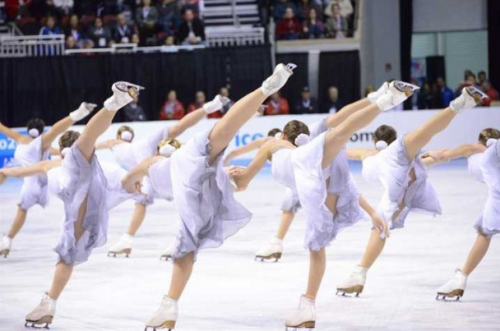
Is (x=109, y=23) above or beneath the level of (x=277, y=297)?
above

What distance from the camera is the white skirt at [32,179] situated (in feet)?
39.7

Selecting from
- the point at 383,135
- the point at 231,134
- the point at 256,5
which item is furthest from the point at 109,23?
the point at 231,134

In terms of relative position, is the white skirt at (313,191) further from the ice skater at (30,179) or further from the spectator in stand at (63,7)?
the spectator in stand at (63,7)

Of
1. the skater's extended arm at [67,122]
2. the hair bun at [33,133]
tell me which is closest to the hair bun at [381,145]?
the skater's extended arm at [67,122]

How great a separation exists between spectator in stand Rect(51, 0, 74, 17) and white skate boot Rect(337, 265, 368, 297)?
16189 mm

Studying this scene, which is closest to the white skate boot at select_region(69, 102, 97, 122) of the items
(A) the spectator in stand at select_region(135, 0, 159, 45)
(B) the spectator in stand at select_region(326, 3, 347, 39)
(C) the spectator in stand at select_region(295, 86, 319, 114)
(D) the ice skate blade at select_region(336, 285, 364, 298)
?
(D) the ice skate blade at select_region(336, 285, 364, 298)

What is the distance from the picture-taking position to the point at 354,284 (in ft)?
29.6

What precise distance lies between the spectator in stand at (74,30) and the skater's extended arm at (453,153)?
15.2 meters

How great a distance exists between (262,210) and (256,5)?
427 inches

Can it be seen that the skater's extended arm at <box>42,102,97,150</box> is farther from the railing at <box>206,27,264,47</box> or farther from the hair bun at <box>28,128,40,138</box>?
the railing at <box>206,27,264,47</box>

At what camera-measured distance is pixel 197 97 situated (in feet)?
72.6

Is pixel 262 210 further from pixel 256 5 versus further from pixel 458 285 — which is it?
pixel 256 5

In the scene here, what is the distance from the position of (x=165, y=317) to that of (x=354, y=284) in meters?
2.24

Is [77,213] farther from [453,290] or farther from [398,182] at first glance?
[453,290]
